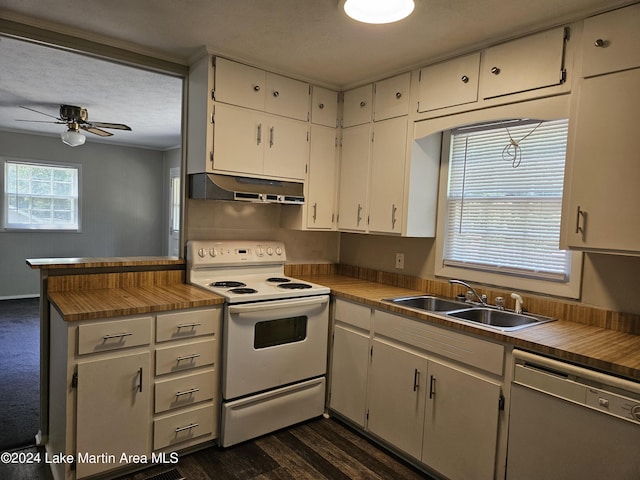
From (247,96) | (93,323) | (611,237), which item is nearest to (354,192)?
(247,96)

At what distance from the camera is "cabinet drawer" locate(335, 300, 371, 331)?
263 centimetres

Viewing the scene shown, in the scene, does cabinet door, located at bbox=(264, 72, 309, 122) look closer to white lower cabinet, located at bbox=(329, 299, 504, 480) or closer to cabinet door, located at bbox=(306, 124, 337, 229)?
cabinet door, located at bbox=(306, 124, 337, 229)

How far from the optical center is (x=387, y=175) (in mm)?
2939

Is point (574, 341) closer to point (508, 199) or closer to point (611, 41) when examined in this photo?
point (508, 199)

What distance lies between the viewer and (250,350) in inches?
99.0

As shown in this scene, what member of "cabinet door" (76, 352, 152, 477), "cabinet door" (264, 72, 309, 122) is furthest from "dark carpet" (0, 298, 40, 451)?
"cabinet door" (264, 72, 309, 122)

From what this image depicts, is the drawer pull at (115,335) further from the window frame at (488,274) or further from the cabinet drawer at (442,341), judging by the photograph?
the window frame at (488,274)

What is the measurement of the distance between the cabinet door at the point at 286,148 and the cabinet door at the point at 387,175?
51 cm

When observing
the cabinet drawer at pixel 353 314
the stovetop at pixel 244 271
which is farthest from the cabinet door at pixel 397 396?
the stovetop at pixel 244 271

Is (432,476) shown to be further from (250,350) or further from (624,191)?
(624,191)

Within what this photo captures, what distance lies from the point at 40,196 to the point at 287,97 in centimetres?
509

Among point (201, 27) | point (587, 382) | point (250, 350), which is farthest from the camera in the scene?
point (250, 350)

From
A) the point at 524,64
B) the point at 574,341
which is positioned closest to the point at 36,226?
the point at 524,64

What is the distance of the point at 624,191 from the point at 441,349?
1.09 metres
